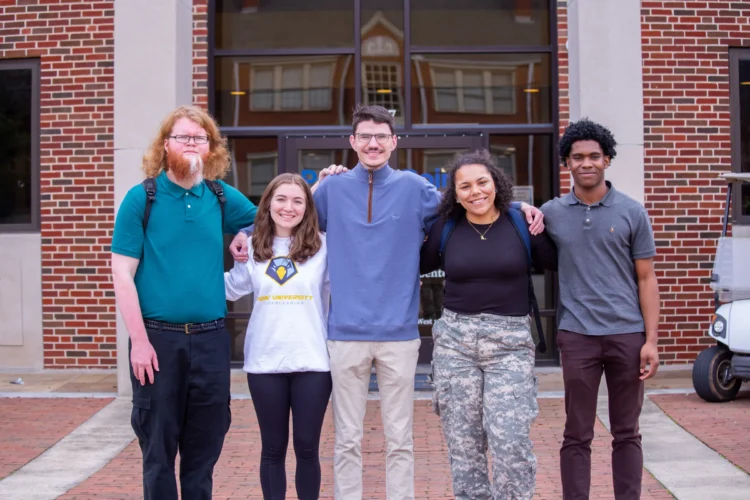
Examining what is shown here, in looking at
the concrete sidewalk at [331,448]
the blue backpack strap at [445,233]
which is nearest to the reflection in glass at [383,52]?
the concrete sidewalk at [331,448]

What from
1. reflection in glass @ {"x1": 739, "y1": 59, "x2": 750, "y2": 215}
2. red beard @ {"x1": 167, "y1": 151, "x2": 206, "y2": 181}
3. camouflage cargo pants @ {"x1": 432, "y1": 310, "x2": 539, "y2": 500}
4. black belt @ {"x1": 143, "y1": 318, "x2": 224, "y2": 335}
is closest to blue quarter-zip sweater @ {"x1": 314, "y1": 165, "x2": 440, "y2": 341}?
camouflage cargo pants @ {"x1": 432, "y1": 310, "x2": 539, "y2": 500}

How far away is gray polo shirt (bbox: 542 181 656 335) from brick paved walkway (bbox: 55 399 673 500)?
1.41 meters

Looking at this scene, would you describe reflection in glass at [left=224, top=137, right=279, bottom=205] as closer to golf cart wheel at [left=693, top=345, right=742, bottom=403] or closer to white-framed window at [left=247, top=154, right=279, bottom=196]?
white-framed window at [left=247, top=154, right=279, bottom=196]

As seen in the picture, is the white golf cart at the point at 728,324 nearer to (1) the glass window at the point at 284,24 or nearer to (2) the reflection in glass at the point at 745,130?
(2) the reflection in glass at the point at 745,130

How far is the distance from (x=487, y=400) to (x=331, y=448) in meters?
2.57

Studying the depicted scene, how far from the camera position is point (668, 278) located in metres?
8.68

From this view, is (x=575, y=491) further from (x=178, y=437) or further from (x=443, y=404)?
(x=178, y=437)

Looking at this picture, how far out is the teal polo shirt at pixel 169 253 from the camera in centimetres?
400

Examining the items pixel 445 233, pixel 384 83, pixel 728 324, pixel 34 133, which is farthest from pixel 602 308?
pixel 34 133

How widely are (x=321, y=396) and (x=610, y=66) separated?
16.7ft

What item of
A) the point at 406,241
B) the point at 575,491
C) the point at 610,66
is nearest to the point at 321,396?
the point at 406,241

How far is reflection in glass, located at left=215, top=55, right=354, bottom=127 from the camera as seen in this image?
363 inches

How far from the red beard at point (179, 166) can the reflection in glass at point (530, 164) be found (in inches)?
218

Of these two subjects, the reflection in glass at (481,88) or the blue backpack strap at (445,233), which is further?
the reflection in glass at (481,88)
